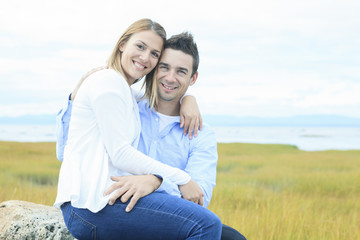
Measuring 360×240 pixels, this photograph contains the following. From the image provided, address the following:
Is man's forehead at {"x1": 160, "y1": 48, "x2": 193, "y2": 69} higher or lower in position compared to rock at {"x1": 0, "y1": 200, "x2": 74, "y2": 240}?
higher

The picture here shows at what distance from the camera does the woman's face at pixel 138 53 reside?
2.76 m

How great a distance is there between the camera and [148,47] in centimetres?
283

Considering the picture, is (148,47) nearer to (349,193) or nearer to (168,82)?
(168,82)

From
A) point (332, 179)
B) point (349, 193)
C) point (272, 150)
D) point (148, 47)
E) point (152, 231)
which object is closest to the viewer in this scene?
point (152, 231)

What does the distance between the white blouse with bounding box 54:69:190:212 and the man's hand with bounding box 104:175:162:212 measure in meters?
0.04

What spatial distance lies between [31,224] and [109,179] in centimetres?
112

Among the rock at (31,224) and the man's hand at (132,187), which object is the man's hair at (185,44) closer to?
the man's hand at (132,187)

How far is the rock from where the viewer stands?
9.62ft

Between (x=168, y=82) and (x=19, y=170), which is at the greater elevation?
(x=168, y=82)

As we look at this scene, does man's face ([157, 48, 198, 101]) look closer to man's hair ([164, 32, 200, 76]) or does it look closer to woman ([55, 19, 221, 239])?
man's hair ([164, 32, 200, 76])

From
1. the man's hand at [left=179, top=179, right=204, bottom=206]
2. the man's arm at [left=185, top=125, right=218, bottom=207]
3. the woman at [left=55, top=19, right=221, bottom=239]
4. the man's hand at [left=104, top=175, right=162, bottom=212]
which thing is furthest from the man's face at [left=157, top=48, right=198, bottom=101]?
the man's hand at [left=104, top=175, right=162, bottom=212]

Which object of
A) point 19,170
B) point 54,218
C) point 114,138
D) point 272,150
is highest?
point 114,138

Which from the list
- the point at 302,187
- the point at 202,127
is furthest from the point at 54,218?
the point at 302,187

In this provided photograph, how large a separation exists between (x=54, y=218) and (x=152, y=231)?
1180 mm
